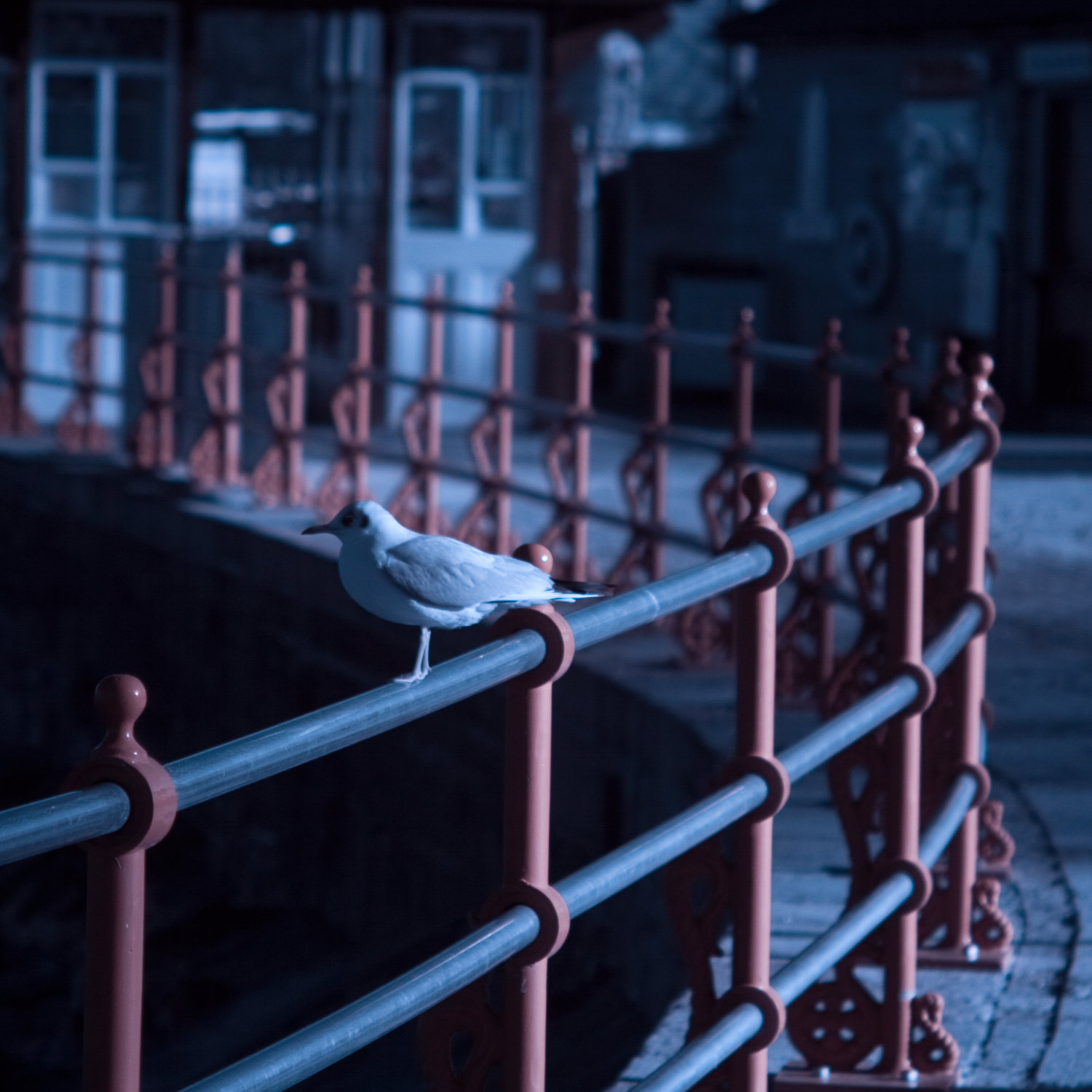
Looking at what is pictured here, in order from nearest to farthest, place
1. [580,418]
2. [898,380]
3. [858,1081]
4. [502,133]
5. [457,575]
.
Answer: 1. [457,575]
2. [858,1081]
3. [898,380]
4. [580,418]
5. [502,133]

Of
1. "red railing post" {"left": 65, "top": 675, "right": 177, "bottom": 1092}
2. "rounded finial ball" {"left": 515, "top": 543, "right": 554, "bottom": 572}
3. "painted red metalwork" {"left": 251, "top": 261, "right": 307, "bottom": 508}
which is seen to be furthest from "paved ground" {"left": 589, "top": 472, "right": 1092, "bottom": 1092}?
"painted red metalwork" {"left": 251, "top": 261, "right": 307, "bottom": 508}

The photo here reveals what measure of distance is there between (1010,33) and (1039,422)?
2861 millimetres

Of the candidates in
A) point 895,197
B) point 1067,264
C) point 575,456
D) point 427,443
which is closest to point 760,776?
point 575,456

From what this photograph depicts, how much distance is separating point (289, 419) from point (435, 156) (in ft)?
15.6

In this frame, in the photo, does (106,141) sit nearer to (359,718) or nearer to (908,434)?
(908,434)

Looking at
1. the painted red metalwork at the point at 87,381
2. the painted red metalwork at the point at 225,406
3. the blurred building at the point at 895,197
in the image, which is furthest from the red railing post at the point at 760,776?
the blurred building at the point at 895,197

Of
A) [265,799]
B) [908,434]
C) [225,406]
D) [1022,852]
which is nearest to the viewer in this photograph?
[908,434]

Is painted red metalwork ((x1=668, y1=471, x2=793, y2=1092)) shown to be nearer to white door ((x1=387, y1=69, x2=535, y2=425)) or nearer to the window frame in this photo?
the window frame

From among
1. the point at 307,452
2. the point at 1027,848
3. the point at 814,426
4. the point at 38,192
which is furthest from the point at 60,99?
the point at 1027,848

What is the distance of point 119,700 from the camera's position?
144 centimetres

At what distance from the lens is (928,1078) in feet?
9.59

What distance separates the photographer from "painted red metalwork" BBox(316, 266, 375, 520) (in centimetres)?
777

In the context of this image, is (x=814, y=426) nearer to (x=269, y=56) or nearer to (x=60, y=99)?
(x=269, y=56)

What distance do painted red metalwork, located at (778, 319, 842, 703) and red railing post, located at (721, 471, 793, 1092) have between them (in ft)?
9.23
